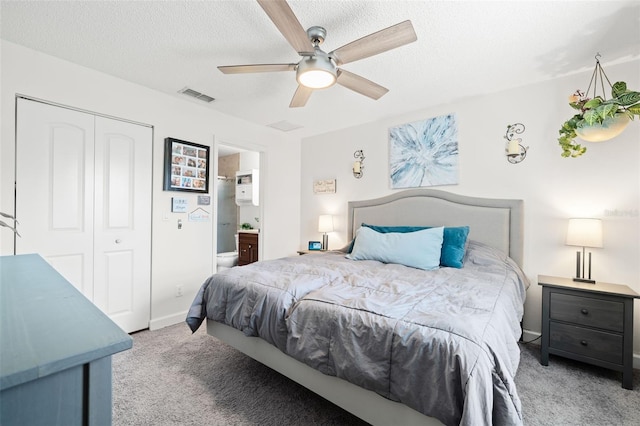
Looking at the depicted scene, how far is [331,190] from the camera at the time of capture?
4266 millimetres

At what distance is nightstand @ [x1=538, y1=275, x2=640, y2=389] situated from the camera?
6.56 ft

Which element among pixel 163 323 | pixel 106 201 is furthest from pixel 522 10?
pixel 163 323

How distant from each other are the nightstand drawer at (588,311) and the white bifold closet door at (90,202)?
3.73m

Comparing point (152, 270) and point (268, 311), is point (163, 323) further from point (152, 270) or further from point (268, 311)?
point (268, 311)

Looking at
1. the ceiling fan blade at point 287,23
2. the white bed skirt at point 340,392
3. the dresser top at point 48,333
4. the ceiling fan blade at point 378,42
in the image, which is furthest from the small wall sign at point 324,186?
the dresser top at point 48,333

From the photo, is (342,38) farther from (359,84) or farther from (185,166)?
(185,166)

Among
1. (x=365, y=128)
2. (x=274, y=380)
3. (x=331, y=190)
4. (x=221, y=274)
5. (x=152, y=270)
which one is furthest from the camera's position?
(x=331, y=190)

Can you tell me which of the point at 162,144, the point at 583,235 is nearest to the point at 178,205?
the point at 162,144

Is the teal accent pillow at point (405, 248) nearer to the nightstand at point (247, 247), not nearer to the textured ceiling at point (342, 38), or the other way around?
the textured ceiling at point (342, 38)

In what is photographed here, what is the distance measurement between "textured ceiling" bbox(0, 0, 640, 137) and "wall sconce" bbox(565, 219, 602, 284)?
133 cm

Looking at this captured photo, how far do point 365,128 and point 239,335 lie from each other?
3.02 m

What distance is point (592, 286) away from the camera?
7.18ft

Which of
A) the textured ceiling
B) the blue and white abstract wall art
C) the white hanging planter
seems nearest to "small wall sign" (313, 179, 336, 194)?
the blue and white abstract wall art

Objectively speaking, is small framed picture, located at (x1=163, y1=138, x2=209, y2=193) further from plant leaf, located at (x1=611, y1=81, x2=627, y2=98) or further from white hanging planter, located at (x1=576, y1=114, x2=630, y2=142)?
plant leaf, located at (x1=611, y1=81, x2=627, y2=98)
